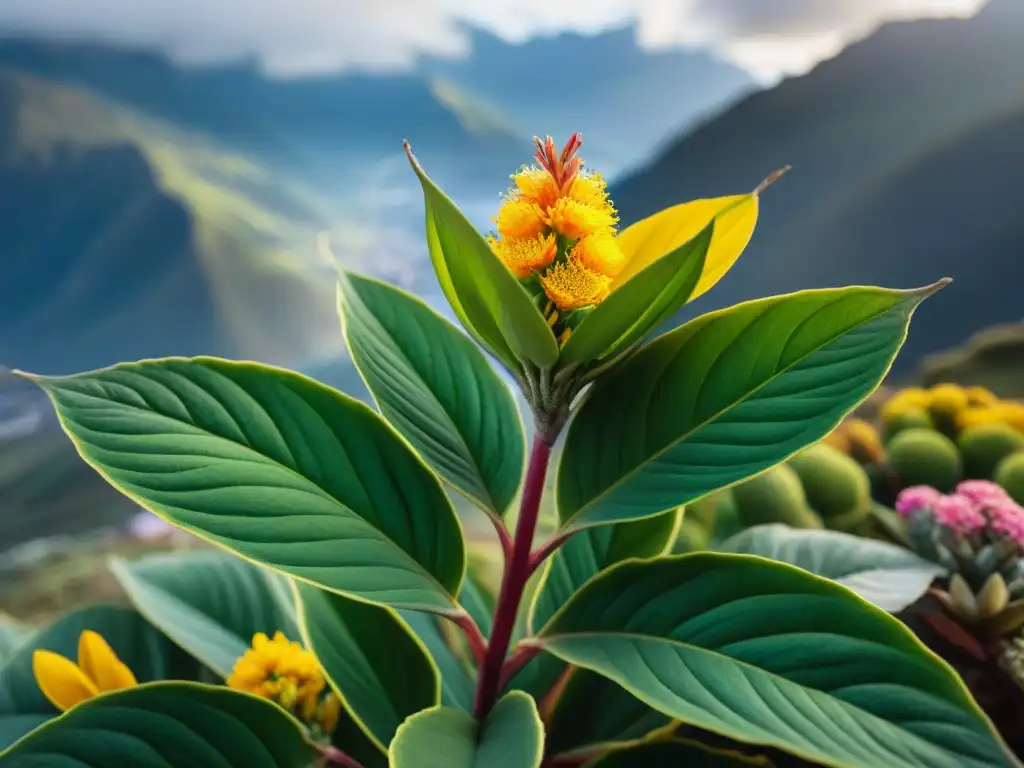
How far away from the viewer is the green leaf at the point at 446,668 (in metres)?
0.42

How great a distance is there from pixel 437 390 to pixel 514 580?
10 cm

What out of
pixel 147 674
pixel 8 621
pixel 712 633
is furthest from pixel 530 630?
pixel 8 621

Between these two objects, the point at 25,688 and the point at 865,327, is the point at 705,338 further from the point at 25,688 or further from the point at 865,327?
the point at 25,688

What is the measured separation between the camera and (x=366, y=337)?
0.34 m

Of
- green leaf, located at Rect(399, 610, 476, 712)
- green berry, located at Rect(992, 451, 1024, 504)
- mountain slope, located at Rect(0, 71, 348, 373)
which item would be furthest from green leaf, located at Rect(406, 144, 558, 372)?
mountain slope, located at Rect(0, 71, 348, 373)

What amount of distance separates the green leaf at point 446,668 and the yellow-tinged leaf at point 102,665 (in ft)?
0.51

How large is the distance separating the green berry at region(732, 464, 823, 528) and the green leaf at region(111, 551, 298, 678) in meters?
0.36

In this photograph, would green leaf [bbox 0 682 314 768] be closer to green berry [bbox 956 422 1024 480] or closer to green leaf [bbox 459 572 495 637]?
green leaf [bbox 459 572 495 637]

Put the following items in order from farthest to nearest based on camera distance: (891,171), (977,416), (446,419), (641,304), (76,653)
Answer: (891,171) → (977,416) → (76,653) → (446,419) → (641,304)

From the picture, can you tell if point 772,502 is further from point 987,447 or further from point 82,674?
point 82,674

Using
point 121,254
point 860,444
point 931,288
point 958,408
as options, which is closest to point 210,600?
point 931,288

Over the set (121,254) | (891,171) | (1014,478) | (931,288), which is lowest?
(1014,478)

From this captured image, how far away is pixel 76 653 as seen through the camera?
46cm

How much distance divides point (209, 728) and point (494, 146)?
180 cm
